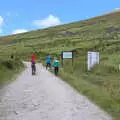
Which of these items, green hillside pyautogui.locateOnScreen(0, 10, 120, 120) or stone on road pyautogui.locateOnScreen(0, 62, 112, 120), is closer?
stone on road pyautogui.locateOnScreen(0, 62, 112, 120)

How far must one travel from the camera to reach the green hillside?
19689 millimetres

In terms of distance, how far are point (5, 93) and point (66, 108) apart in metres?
6.33

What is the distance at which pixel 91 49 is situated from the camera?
8712cm

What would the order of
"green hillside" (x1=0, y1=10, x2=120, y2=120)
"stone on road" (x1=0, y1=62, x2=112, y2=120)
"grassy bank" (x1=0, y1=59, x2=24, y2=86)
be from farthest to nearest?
"grassy bank" (x1=0, y1=59, x2=24, y2=86) → "green hillside" (x1=0, y1=10, x2=120, y2=120) → "stone on road" (x1=0, y1=62, x2=112, y2=120)

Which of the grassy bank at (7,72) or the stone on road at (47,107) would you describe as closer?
the stone on road at (47,107)

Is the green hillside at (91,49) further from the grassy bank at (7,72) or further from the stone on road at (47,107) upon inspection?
the grassy bank at (7,72)

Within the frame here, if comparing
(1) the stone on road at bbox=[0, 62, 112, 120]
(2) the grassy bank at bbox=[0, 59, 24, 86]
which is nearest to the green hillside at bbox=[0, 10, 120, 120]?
(1) the stone on road at bbox=[0, 62, 112, 120]

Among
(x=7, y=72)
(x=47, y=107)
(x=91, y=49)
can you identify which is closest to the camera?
(x=47, y=107)

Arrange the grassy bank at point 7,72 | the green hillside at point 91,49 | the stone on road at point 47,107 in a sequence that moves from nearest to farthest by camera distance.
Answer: the stone on road at point 47,107 → the green hillside at point 91,49 → the grassy bank at point 7,72

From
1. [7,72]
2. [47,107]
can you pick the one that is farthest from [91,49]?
[47,107]

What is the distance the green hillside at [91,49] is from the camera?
19.7 meters

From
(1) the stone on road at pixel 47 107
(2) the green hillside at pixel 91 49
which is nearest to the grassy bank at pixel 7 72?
(2) the green hillside at pixel 91 49

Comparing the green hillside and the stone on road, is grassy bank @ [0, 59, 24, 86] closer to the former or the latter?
the green hillside

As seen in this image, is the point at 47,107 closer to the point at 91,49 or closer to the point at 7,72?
the point at 7,72
